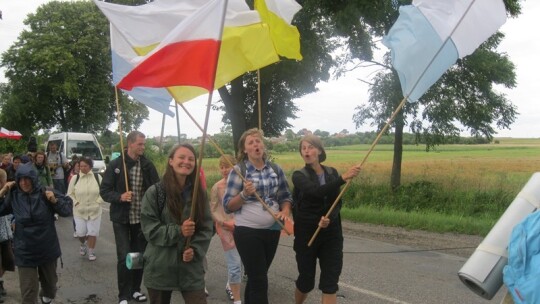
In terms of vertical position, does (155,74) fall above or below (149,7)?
below

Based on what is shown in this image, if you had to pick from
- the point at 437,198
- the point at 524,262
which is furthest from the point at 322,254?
the point at 437,198

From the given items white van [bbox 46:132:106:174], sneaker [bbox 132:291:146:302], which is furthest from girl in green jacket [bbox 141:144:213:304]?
white van [bbox 46:132:106:174]

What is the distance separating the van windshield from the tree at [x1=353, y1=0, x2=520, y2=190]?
13342 mm

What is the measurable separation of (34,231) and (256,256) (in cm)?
229

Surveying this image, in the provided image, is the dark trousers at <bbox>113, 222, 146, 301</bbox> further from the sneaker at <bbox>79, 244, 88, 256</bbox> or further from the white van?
the white van

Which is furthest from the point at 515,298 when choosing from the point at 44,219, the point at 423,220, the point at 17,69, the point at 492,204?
the point at 17,69

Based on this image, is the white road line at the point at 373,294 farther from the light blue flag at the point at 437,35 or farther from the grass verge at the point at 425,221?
the grass verge at the point at 425,221

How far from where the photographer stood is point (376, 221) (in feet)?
37.4

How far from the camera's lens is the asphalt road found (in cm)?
578

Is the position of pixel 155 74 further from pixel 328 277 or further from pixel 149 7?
pixel 328 277

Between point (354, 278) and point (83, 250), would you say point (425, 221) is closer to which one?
point (354, 278)

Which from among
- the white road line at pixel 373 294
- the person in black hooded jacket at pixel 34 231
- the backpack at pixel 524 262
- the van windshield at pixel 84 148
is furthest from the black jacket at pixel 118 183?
the van windshield at pixel 84 148

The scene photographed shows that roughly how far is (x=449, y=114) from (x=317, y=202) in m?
10.6

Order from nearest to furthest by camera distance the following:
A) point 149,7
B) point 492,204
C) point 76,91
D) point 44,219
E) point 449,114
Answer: point 149,7 < point 44,219 < point 492,204 < point 449,114 < point 76,91
